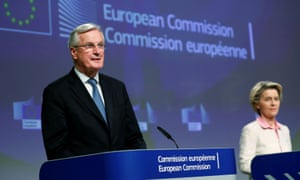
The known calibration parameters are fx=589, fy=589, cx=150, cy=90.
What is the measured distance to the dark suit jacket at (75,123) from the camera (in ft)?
8.08

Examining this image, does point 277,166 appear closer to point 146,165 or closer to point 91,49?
point 146,165

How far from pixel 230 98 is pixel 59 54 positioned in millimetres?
1784

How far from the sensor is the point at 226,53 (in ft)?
17.6

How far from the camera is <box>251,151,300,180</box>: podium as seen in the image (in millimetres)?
2090

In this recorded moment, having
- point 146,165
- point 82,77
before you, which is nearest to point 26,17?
point 82,77

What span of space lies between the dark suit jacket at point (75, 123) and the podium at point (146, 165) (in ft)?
0.92

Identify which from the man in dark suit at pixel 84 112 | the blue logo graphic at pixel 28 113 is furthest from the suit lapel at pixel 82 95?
the blue logo graphic at pixel 28 113

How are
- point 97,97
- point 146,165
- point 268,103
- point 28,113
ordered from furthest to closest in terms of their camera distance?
point 28,113, point 268,103, point 97,97, point 146,165

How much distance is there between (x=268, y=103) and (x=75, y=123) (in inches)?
53.9

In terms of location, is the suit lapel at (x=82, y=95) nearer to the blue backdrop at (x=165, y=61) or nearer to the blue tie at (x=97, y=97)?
the blue tie at (x=97, y=97)

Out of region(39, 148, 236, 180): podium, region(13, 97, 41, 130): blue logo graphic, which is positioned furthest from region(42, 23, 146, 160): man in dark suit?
region(13, 97, 41, 130): blue logo graphic

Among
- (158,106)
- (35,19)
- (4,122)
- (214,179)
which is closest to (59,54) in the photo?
(35,19)

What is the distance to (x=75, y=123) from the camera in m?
2.51

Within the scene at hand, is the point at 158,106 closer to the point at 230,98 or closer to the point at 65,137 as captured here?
the point at 230,98
